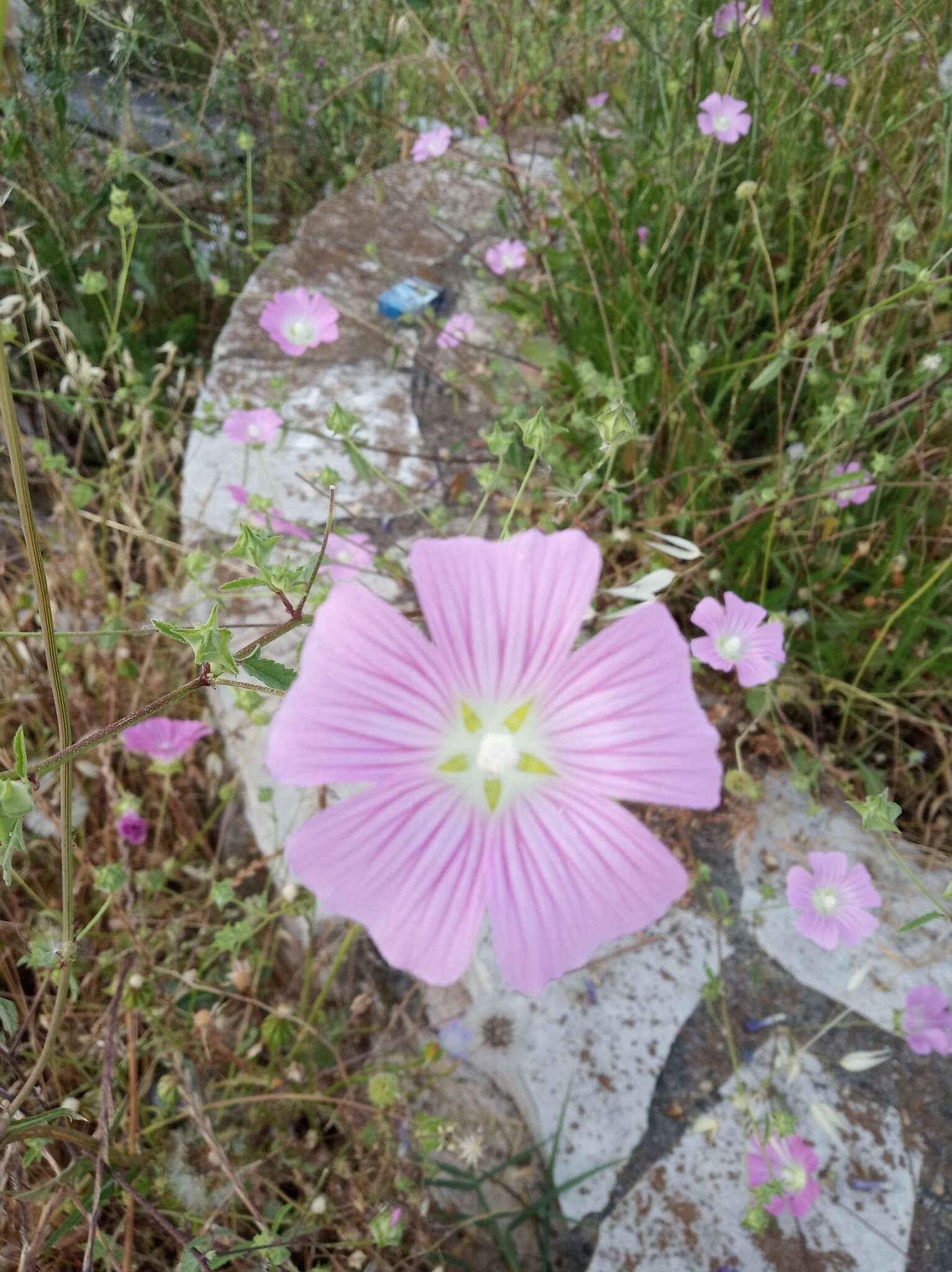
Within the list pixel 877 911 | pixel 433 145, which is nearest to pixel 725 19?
pixel 433 145

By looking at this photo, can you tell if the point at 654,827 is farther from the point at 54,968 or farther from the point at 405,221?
the point at 405,221

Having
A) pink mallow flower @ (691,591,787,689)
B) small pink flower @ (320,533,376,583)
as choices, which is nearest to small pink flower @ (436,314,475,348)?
small pink flower @ (320,533,376,583)

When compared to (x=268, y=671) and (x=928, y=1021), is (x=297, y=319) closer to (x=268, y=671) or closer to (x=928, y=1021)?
(x=268, y=671)

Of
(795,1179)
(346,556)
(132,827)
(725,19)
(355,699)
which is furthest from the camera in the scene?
(725,19)

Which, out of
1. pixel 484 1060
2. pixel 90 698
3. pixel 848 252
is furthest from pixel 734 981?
pixel 848 252

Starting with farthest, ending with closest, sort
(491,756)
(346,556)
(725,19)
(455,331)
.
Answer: (455,331)
(725,19)
(346,556)
(491,756)

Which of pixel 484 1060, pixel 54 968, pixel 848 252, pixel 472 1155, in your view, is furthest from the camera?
pixel 848 252
